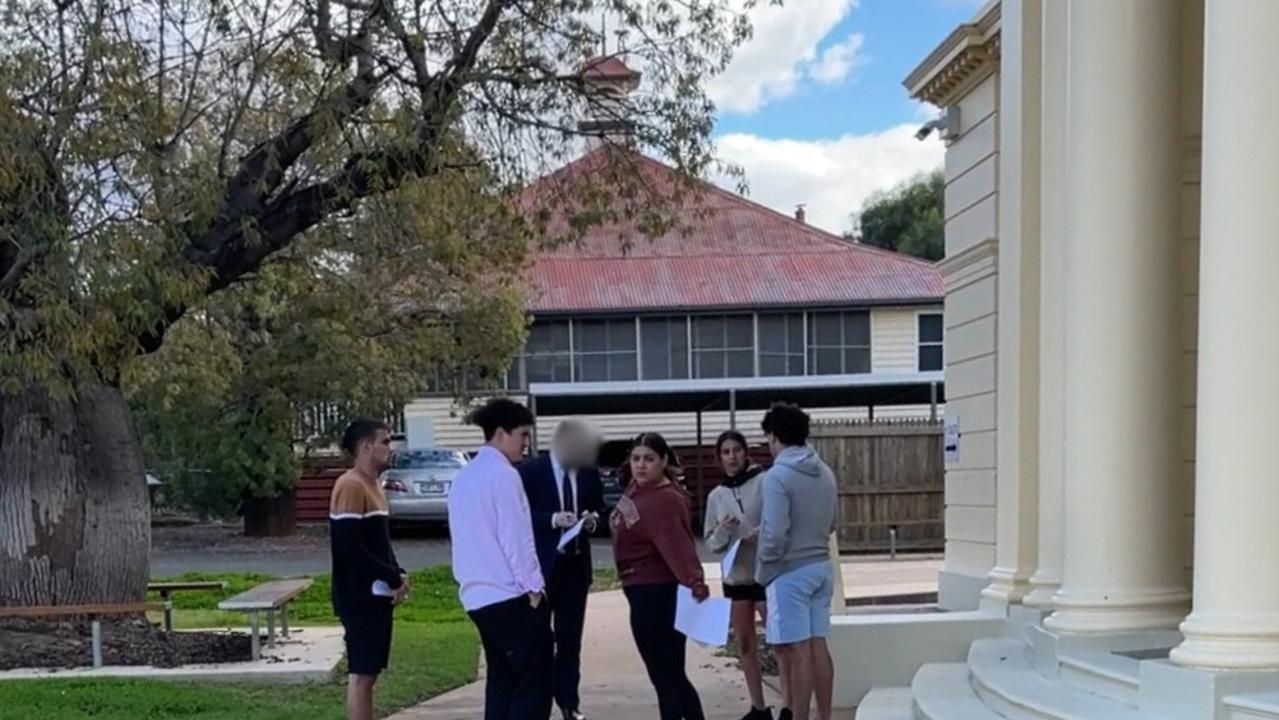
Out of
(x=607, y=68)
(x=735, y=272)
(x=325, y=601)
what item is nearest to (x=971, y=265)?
(x=607, y=68)

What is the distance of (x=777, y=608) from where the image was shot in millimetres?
7582

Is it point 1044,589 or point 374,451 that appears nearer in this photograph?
point 374,451

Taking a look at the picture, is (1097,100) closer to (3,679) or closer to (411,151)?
(411,151)

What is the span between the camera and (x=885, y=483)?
21312mm

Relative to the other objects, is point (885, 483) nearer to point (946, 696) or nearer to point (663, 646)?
point (946, 696)

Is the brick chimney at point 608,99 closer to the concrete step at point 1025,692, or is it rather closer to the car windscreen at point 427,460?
the concrete step at point 1025,692

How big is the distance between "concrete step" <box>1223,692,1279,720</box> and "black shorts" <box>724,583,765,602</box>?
11.3 ft

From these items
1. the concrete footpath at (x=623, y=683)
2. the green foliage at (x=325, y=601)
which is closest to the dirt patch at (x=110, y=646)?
the green foliage at (x=325, y=601)

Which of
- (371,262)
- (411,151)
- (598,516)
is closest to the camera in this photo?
(598,516)

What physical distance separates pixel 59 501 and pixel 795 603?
247 inches

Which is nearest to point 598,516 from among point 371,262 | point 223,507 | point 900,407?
point 371,262

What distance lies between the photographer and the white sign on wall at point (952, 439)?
36.3ft

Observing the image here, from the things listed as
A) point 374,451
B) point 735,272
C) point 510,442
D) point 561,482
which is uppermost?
point 735,272

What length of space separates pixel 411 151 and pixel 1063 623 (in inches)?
225
